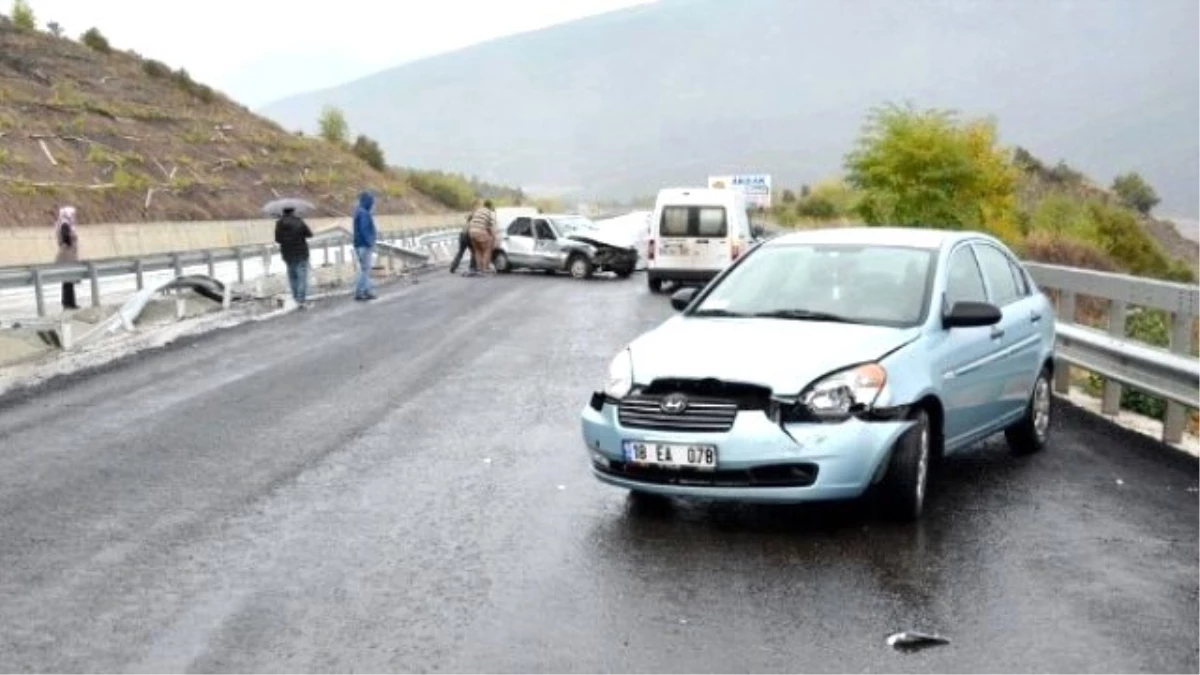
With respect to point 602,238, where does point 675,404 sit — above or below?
above

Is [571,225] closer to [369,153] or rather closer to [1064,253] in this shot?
[1064,253]

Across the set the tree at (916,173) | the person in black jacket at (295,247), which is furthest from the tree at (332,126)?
the person in black jacket at (295,247)

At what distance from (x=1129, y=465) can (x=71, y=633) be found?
257 inches

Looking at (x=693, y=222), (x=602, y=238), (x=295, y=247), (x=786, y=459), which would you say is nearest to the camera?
(x=786, y=459)

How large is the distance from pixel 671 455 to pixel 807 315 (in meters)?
1.49

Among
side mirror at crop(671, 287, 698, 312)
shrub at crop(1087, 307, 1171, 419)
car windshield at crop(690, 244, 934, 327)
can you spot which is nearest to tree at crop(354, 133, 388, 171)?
shrub at crop(1087, 307, 1171, 419)

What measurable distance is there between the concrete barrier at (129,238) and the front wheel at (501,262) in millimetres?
4482

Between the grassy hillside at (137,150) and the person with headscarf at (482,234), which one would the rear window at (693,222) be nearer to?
the person with headscarf at (482,234)

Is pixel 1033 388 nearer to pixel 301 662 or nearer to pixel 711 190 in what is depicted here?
pixel 301 662

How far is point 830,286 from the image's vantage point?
303 inches

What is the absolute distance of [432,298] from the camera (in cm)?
2373

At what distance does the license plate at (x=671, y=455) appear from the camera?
629cm

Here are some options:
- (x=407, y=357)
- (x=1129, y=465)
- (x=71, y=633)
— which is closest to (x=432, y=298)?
(x=407, y=357)

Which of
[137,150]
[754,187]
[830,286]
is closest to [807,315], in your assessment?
[830,286]
